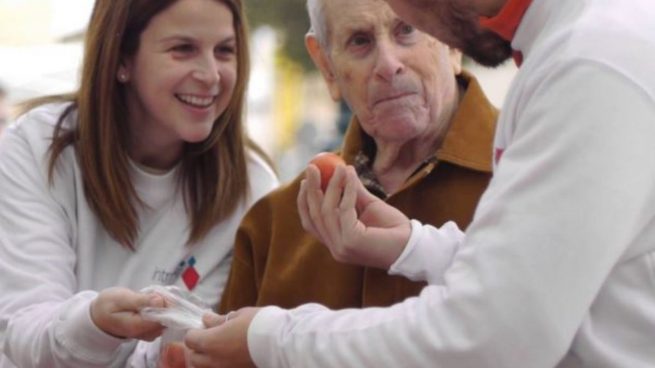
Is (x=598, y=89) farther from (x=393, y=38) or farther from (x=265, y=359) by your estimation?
(x=393, y=38)

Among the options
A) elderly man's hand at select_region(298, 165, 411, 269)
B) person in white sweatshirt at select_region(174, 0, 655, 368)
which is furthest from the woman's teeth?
person in white sweatshirt at select_region(174, 0, 655, 368)

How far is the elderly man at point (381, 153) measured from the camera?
2.63 meters

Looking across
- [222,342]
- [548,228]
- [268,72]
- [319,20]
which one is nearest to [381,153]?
[319,20]

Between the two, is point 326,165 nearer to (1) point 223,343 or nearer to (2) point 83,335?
(1) point 223,343

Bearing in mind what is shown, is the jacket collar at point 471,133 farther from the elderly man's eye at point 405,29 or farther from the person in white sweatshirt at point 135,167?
the person in white sweatshirt at point 135,167

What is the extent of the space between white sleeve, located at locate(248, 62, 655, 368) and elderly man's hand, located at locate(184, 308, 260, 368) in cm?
34

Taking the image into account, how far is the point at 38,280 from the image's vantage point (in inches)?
110

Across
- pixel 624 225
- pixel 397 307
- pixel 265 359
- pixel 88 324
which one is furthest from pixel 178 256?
pixel 624 225

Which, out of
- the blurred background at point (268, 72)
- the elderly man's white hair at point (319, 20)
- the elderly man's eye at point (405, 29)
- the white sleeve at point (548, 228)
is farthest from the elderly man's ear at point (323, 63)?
the blurred background at point (268, 72)

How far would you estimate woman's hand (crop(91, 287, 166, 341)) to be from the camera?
96.0 inches

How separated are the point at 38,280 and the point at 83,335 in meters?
0.28

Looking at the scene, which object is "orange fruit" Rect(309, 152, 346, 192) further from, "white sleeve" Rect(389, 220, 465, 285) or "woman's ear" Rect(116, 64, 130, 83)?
"woman's ear" Rect(116, 64, 130, 83)

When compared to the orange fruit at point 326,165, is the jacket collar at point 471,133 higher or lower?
lower

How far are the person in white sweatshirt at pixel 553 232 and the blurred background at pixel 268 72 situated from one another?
597 centimetres
